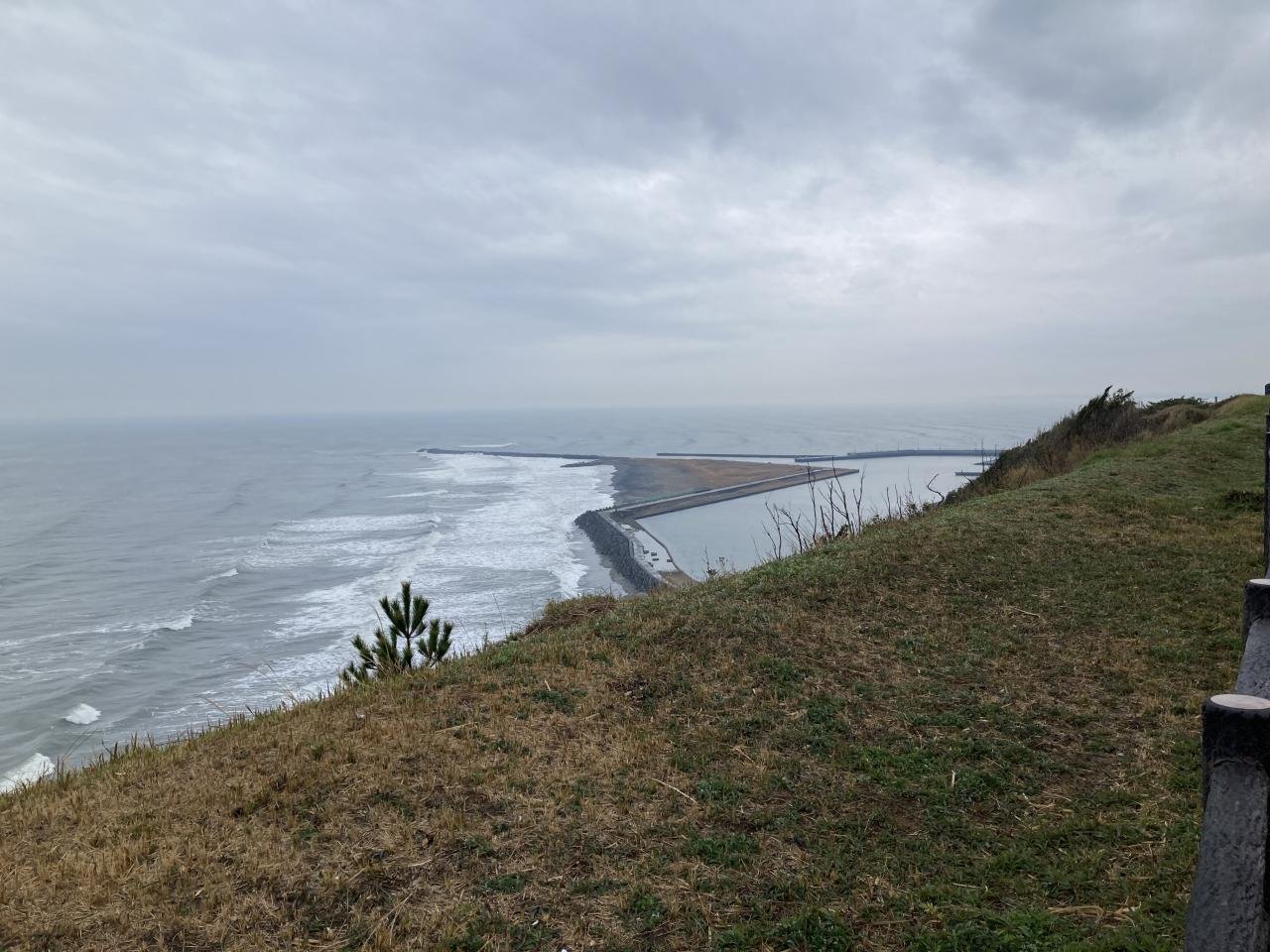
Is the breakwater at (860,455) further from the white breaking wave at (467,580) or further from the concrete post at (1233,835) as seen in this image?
the concrete post at (1233,835)

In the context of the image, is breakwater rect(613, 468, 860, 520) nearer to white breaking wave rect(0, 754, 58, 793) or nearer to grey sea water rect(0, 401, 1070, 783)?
grey sea water rect(0, 401, 1070, 783)

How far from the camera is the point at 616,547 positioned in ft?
125

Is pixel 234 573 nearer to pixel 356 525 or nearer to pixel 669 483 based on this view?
pixel 356 525

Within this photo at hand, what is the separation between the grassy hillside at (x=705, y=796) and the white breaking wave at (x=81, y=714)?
670 inches

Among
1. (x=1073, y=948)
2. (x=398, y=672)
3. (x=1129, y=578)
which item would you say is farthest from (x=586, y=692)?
(x=1129, y=578)

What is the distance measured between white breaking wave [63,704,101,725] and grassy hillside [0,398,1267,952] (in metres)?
17.0

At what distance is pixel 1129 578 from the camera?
748 centimetres

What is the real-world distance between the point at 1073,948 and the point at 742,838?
1.41m

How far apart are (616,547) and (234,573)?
18.0 meters

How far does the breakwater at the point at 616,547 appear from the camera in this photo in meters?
31.9

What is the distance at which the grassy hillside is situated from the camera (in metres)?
3.03

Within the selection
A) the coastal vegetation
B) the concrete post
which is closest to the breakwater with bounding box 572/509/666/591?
the coastal vegetation

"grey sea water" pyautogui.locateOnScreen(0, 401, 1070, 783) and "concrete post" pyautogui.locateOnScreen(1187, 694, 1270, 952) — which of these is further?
"grey sea water" pyautogui.locateOnScreen(0, 401, 1070, 783)

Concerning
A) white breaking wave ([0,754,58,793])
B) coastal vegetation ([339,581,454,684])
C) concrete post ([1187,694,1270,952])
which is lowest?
white breaking wave ([0,754,58,793])
